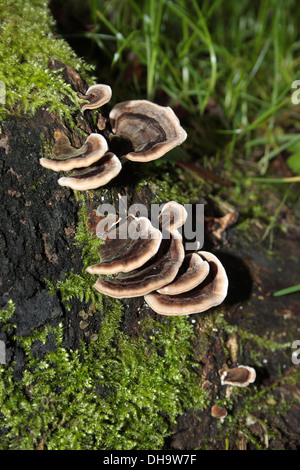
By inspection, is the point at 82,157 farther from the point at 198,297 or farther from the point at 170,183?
the point at 170,183

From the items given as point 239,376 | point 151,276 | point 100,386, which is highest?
point 151,276

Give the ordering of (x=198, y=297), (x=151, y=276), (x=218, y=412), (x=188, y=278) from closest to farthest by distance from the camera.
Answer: (x=151, y=276), (x=188, y=278), (x=198, y=297), (x=218, y=412)

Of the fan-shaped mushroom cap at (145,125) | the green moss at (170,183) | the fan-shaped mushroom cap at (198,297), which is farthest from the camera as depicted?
the green moss at (170,183)

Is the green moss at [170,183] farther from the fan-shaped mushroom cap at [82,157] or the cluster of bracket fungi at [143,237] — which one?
the fan-shaped mushroom cap at [82,157]

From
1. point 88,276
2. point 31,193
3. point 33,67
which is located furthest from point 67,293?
point 33,67

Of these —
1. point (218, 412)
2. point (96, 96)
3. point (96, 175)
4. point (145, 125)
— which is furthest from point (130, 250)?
point (218, 412)

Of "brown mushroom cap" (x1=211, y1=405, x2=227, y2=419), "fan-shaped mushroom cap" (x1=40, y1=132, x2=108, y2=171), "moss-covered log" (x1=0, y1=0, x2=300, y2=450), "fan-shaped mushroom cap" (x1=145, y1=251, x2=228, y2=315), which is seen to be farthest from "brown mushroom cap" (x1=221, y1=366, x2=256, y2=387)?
"fan-shaped mushroom cap" (x1=40, y1=132, x2=108, y2=171)

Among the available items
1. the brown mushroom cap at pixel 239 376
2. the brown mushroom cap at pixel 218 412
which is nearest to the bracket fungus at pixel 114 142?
the brown mushroom cap at pixel 239 376

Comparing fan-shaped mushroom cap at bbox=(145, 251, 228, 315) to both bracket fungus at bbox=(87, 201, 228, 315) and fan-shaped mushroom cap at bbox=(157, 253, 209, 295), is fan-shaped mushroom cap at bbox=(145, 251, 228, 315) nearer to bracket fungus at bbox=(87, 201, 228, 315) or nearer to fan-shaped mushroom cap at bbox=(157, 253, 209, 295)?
bracket fungus at bbox=(87, 201, 228, 315)
